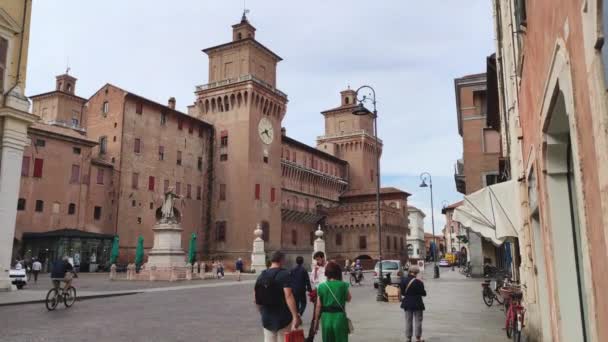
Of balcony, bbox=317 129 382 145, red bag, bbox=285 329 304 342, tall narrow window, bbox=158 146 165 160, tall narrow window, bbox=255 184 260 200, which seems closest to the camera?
red bag, bbox=285 329 304 342

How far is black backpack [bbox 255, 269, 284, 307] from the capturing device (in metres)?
5.97

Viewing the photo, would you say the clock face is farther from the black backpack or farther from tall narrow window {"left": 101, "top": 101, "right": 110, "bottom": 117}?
the black backpack

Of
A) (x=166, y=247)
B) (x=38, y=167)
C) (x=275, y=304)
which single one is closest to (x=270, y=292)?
(x=275, y=304)

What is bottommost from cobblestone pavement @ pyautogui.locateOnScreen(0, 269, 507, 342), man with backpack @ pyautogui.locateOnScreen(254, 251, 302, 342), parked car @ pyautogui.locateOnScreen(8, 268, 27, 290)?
cobblestone pavement @ pyautogui.locateOnScreen(0, 269, 507, 342)

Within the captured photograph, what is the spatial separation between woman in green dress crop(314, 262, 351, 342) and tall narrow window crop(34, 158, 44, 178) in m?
38.2

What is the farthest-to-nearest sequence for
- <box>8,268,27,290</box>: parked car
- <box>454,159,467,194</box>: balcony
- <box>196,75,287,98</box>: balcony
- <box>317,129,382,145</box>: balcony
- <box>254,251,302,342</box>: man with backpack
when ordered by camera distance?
<box>317,129,382,145</box>: balcony, <box>196,75,287,98</box>: balcony, <box>454,159,467,194</box>: balcony, <box>8,268,27,290</box>: parked car, <box>254,251,302,342</box>: man with backpack

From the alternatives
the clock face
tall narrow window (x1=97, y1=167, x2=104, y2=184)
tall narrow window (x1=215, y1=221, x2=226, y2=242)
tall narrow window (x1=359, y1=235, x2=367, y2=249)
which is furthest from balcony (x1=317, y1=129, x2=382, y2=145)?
tall narrow window (x1=97, y1=167, x2=104, y2=184)

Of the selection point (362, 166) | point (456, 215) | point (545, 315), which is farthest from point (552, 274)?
point (362, 166)

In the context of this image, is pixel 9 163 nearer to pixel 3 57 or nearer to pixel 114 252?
pixel 3 57

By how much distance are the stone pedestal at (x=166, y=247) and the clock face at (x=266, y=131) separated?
25159 mm

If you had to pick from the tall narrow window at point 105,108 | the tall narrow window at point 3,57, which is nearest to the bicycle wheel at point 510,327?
the tall narrow window at point 3,57

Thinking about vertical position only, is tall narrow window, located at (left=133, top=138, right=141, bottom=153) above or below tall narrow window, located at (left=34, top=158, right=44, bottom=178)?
above

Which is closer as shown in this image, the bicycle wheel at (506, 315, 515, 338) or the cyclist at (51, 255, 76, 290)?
the bicycle wheel at (506, 315, 515, 338)

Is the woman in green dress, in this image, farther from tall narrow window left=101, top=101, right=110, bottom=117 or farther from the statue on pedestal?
tall narrow window left=101, top=101, right=110, bottom=117
